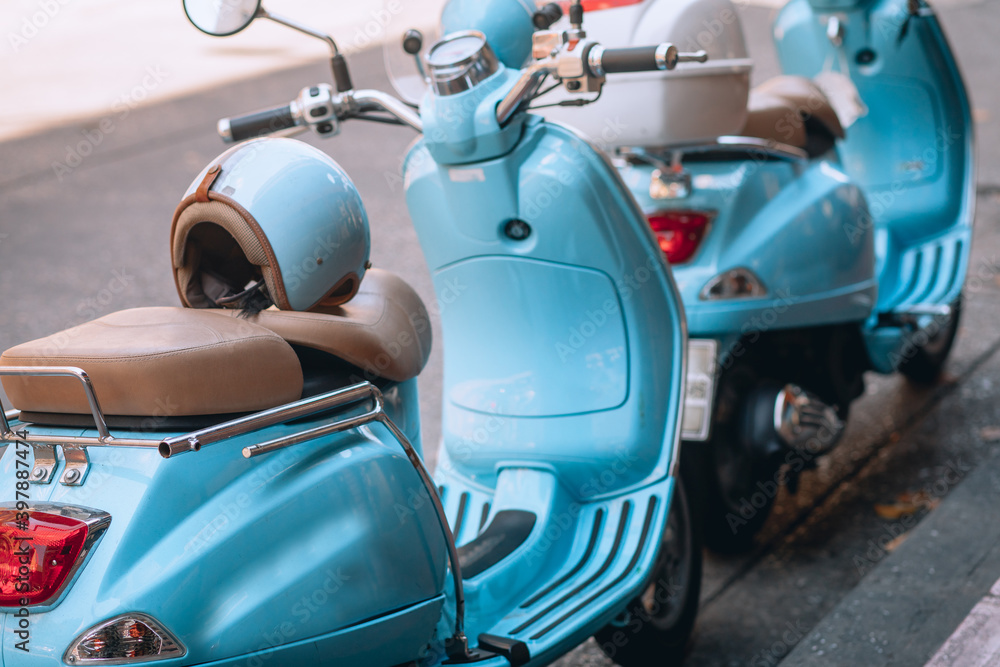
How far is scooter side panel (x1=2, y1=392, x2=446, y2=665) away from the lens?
128 cm

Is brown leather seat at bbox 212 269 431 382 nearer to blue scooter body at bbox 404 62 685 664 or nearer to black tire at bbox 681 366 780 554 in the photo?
blue scooter body at bbox 404 62 685 664

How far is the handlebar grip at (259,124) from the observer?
2133mm

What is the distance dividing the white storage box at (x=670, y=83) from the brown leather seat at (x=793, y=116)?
9.5 inches

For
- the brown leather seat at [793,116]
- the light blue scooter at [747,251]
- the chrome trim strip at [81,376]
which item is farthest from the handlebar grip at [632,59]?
the chrome trim strip at [81,376]

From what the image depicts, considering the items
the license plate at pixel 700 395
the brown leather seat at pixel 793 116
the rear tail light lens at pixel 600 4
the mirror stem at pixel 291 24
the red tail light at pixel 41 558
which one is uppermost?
the mirror stem at pixel 291 24

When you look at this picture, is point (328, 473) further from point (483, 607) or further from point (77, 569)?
point (483, 607)

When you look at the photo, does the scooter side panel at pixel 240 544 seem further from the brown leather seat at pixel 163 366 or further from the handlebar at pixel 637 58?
the handlebar at pixel 637 58

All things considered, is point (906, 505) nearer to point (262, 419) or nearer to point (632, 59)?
point (632, 59)

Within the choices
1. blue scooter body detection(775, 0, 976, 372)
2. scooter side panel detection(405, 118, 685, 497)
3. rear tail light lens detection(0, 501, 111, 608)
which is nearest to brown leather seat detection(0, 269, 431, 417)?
rear tail light lens detection(0, 501, 111, 608)

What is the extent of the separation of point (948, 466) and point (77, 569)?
2653 millimetres

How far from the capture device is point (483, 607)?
6.09ft

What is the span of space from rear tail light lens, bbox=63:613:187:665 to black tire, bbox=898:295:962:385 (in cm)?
281

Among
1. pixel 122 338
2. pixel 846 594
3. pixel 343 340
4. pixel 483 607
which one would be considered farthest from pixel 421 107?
pixel 846 594

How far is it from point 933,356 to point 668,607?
177cm
